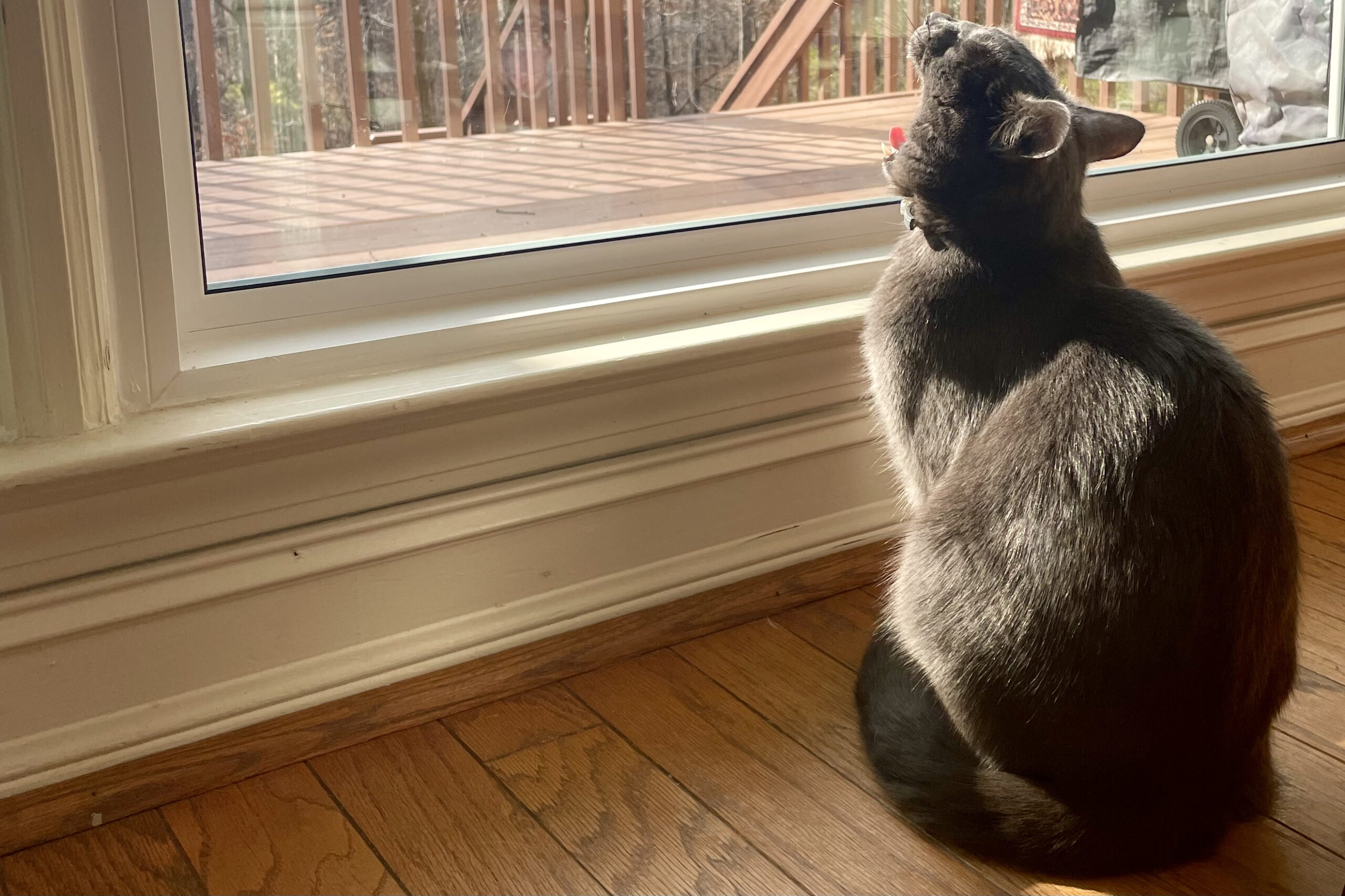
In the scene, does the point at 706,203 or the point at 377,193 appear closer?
the point at 377,193

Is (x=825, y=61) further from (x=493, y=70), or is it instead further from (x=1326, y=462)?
(x=1326, y=462)

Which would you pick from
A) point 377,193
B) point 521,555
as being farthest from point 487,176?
point 521,555

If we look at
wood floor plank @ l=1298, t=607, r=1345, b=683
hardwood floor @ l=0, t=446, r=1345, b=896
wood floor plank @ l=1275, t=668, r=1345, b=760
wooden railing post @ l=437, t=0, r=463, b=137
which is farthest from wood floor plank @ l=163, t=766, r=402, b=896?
wood floor plank @ l=1298, t=607, r=1345, b=683

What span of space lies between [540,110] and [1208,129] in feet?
3.95

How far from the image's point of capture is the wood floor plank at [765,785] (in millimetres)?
1060

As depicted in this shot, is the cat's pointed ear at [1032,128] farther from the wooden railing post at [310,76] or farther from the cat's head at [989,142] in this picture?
the wooden railing post at [310,76]

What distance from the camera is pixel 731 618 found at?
1.49 m

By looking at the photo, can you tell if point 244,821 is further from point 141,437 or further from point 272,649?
point 141,437

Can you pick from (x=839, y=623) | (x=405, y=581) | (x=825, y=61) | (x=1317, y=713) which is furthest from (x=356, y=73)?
(x=1317, y=713)

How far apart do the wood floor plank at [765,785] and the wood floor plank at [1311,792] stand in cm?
32

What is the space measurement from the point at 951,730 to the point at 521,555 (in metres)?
0.50

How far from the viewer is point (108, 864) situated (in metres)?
1.07

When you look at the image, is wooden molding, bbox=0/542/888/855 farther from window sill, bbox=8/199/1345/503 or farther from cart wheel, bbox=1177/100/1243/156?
cart wheel, bbox=1177/100/1243/156

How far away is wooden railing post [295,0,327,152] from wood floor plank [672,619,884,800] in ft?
2.34
